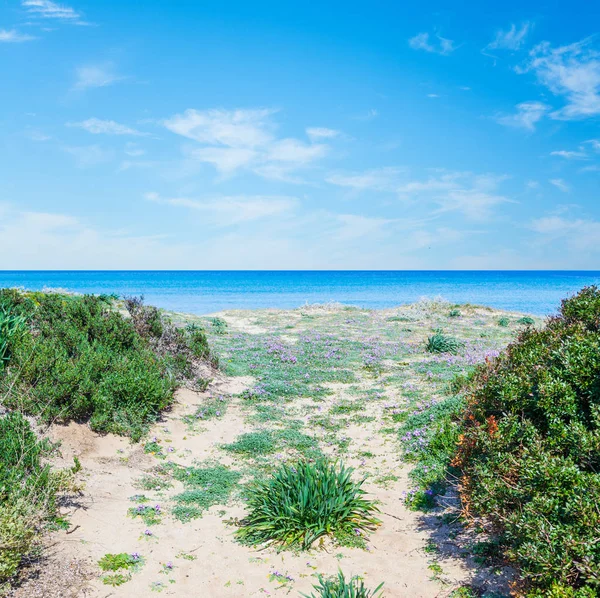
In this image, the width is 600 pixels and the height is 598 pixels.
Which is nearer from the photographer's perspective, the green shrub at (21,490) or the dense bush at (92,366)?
the green shrub at (21,490)

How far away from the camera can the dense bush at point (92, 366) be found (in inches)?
321

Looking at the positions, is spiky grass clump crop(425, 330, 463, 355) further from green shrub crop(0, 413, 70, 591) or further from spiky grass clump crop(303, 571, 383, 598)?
green shrub crop(0, 413, 70, 591)

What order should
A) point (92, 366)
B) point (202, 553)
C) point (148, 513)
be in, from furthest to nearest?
1. point (92, 366)
2. point (148, 513)
3. point (202, 553)

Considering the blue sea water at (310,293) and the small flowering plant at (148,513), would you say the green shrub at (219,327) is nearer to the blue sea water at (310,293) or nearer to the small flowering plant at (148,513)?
the blue sea water at (310,293)

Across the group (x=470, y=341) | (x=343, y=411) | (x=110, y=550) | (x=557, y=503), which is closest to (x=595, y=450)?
(x=557, y=503)

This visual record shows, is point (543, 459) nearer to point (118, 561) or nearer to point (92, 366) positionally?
point (118, 561)

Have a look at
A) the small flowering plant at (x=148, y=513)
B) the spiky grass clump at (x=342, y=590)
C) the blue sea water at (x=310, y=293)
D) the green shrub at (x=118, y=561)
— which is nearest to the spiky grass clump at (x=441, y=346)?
the blue sea water at (x=310, y=293)

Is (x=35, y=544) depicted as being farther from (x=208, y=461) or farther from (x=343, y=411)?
(x=343, y=411)

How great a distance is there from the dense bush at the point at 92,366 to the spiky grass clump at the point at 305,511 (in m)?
3.65

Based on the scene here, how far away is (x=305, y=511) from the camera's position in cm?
576

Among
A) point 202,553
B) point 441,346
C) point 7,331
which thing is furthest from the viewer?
point 441,346

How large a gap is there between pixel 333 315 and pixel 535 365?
22.9 metres

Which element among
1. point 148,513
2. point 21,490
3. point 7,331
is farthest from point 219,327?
point 21,490

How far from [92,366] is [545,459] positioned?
793cm
